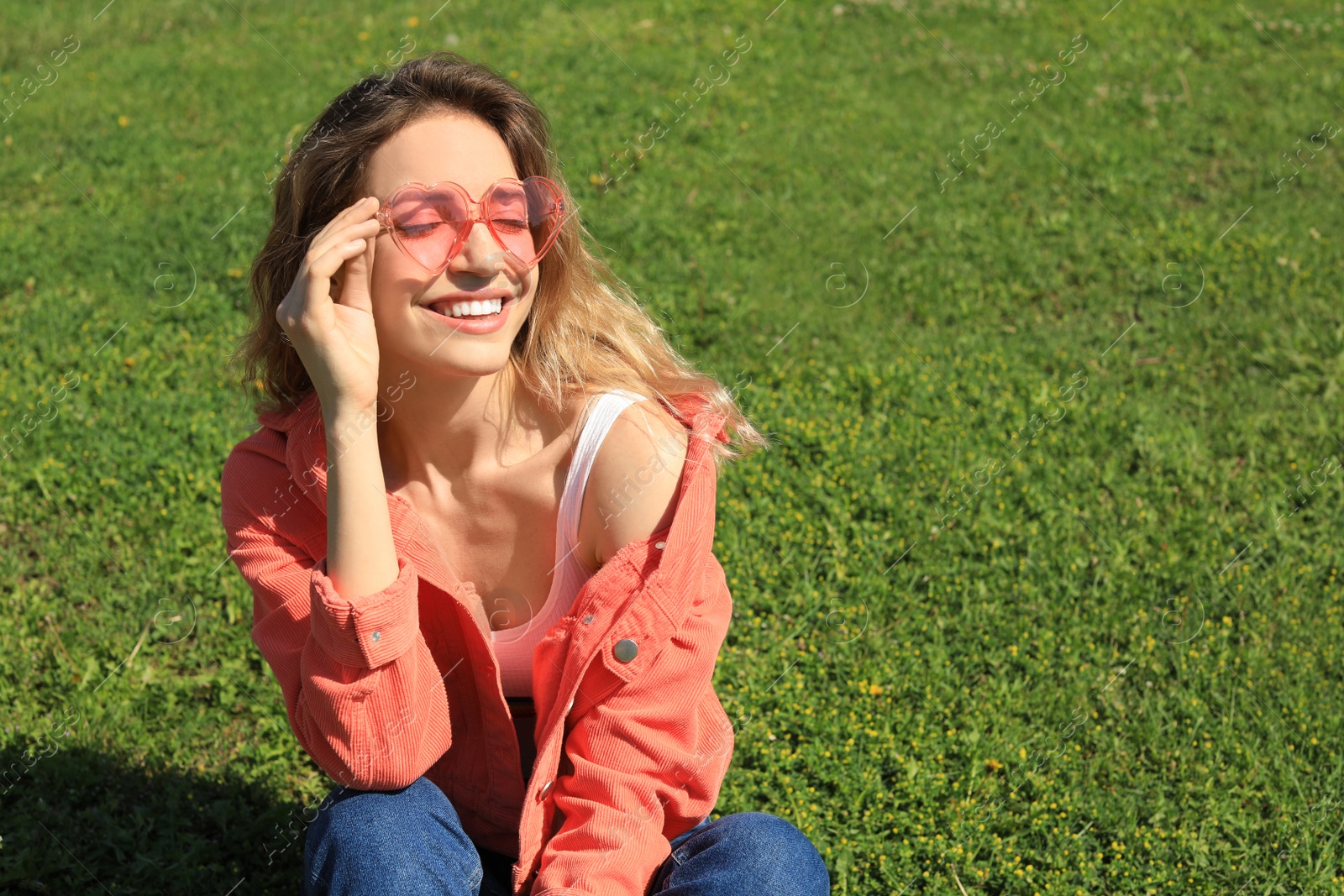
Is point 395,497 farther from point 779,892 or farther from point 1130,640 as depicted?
point 1130,640

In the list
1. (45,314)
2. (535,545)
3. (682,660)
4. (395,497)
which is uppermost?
(45,314)

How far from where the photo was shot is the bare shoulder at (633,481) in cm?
255

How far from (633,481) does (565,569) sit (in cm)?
29

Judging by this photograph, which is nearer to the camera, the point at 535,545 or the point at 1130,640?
the point at 535,545

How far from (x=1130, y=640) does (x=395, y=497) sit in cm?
267

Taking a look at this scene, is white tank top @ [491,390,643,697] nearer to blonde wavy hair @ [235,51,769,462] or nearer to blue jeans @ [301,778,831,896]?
blonde wavy hair @ [235,51,769,462]

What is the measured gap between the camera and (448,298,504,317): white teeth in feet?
8.20

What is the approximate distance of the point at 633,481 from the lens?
8.45ft

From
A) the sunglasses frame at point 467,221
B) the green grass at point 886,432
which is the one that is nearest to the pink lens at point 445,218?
the sunglasses frame at point 467,221

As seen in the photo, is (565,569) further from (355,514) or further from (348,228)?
(348,228)

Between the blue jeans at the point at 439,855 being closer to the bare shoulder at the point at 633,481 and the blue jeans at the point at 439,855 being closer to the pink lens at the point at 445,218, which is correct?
the bare shoulder at the point at 633,481

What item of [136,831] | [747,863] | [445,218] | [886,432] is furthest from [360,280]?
[886,432]

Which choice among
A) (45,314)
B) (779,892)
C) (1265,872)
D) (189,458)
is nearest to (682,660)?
(779,892)

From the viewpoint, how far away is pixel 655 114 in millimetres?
7188
